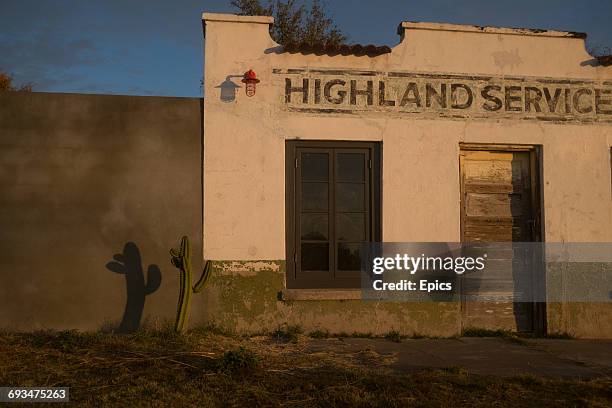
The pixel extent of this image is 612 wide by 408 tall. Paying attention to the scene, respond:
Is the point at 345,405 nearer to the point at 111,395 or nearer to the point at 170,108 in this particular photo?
the point at 111,395

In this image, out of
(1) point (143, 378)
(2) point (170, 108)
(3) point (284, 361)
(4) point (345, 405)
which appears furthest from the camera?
(2) point (170, 108)

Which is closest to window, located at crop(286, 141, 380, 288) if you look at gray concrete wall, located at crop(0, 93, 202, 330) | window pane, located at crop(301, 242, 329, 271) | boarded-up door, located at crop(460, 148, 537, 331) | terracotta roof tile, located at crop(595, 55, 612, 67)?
window pane, located at crop(301, 242, 329, 271)

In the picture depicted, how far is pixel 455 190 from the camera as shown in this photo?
26.6ft

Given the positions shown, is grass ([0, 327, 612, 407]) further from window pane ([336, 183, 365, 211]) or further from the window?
window pane ([336, 183, 365, 211])

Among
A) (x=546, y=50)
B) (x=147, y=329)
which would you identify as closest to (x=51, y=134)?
(x=147, y=329)

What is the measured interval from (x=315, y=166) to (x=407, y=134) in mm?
1312

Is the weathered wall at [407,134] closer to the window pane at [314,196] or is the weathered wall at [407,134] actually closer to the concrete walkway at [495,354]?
the window pane at [314,196]

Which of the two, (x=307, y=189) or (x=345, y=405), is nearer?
(x=345, y=405)

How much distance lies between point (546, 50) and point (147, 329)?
6539mm

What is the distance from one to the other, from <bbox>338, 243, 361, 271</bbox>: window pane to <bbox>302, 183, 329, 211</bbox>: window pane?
0.58 m

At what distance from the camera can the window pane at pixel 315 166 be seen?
797 centimetres

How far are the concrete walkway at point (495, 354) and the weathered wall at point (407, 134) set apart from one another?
1.78ft

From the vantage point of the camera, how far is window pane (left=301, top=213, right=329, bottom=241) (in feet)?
26.0

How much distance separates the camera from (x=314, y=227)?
7.95 m
